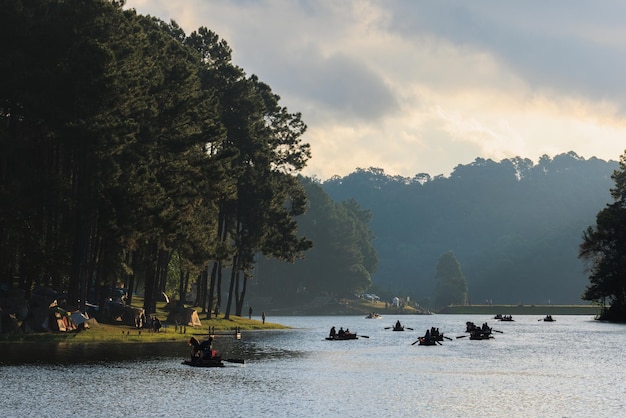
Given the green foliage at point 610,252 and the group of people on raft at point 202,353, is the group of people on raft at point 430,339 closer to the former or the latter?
the group of people on raft at point 202,353

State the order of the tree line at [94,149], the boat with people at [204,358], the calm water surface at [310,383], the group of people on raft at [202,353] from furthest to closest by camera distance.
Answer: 1. the tree line at [94,149]
2. the group of people on raft at [202,353]
3. the boat with people at [204,358]
4. the calm water surface at [310,383]

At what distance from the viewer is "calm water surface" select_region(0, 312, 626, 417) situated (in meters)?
45.8

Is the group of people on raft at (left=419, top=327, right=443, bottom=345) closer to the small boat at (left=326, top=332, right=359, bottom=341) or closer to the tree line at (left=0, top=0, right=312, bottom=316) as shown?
the small boat at (left=326, top=332, right=359, bottom=341)

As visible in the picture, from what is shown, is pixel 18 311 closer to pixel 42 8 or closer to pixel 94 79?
pixel 94 79

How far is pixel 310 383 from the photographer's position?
58531 millimetres

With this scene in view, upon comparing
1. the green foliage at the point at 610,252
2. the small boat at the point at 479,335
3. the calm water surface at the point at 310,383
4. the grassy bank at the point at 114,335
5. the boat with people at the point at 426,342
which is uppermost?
the green foliage at the point at 610,252

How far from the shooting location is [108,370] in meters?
60.5

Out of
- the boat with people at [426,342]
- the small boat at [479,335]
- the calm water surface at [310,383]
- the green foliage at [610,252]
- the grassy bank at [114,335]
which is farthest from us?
the green foliage at [610,252]

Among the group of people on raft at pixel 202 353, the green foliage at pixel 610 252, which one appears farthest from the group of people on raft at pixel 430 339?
the green foliage at pixel 610 252

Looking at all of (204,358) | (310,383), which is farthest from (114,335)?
(310,383)

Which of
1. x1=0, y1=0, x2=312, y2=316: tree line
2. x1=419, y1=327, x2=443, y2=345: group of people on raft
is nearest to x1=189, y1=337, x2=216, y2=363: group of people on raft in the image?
x1=0, y1=0, x2=312, y2=316: tree line

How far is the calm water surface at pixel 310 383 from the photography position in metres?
45.8

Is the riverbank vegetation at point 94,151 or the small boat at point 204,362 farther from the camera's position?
the riverbank vegetation at point 94,151

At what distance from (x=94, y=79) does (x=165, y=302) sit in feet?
205
